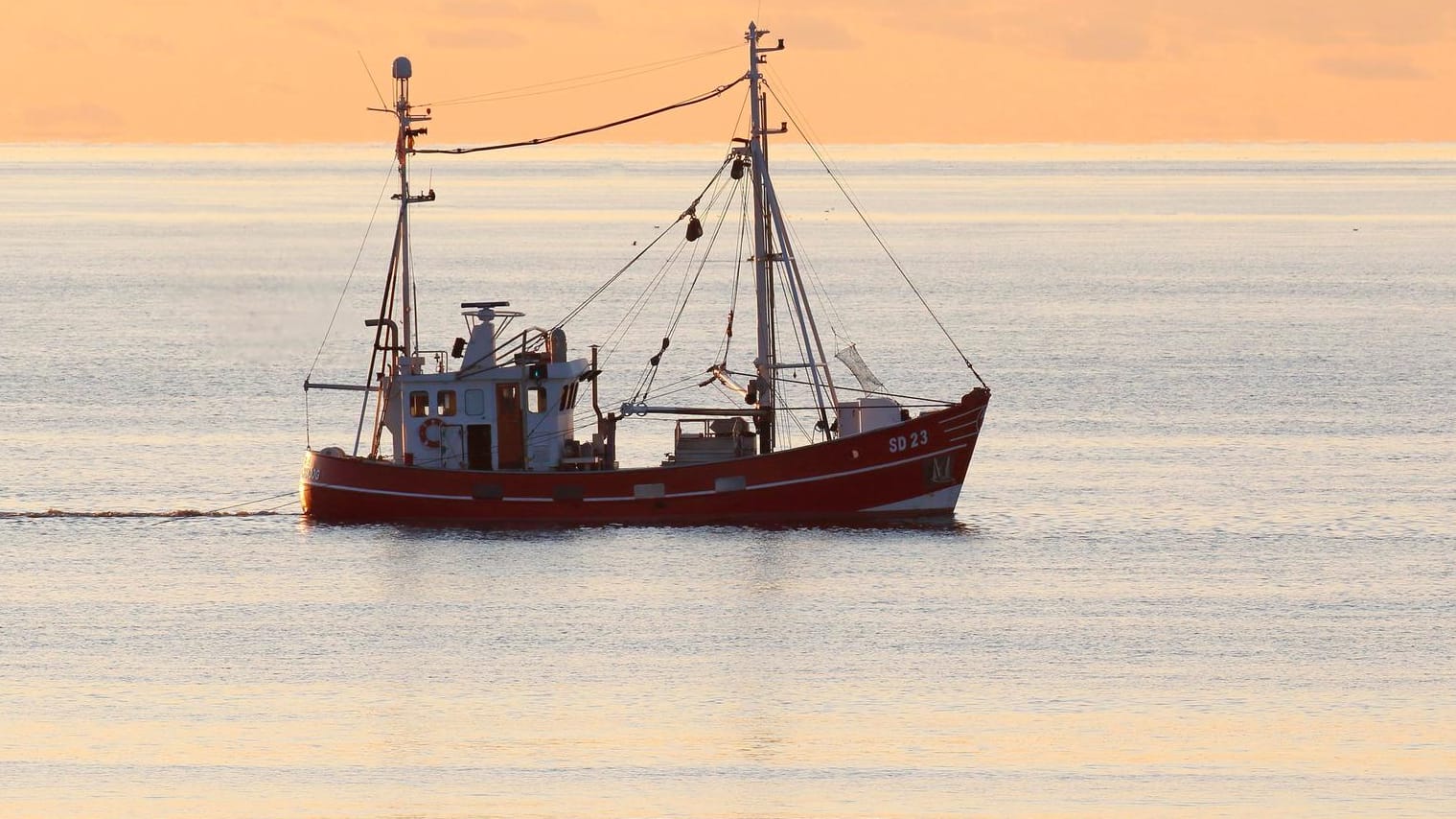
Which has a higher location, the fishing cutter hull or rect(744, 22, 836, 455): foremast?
rect(744, 22, 836, 455): foremast

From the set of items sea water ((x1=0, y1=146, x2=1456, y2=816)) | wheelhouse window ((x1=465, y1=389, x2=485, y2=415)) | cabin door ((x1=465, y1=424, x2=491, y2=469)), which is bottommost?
sea water ((x1=0, y1=146, x2=1456, y2=816))

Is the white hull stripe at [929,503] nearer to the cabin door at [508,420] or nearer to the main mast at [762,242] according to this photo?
the main mast at [762,242]

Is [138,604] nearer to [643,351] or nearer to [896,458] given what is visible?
[896,458]

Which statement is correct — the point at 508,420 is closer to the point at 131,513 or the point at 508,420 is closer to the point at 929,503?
the point at 929,503

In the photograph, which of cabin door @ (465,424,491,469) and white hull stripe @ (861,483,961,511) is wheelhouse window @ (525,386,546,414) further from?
white hull stripe @ (861,483,961,511)

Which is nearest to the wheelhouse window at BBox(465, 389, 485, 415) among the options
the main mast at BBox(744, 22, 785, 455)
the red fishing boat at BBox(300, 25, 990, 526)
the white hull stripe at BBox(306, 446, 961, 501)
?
the red fishing boat at BBox(300, 25, 990, 526)

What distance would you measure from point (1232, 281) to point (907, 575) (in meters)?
111

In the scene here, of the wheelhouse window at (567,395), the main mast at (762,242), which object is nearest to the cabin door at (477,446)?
the wheelhouse window at (567,395)

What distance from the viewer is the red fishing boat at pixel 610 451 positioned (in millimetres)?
54531

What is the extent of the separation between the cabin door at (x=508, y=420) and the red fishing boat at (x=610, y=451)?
0.03m

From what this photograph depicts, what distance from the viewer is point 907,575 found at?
50688mm

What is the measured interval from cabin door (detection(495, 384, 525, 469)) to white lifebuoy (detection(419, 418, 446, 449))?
4.37ft

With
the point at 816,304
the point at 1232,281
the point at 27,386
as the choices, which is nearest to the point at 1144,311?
the point at 816,304

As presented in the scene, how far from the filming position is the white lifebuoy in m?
55.2
